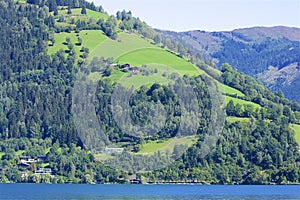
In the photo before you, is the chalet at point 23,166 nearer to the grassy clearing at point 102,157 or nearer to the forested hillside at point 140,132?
the forested hillside at point 140,132

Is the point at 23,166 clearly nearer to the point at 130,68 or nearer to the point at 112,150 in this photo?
the point at 112,150

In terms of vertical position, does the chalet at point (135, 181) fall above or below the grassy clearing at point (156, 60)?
below

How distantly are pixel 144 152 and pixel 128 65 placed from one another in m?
42.2

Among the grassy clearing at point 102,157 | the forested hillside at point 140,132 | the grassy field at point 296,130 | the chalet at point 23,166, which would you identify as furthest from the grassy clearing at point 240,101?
the chalet at point 23,166

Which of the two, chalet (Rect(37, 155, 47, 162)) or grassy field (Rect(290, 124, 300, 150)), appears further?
grassy field (Rect(290, 124, 300, 150))

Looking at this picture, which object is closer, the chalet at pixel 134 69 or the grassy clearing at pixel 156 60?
the chalet at pixel 134 69

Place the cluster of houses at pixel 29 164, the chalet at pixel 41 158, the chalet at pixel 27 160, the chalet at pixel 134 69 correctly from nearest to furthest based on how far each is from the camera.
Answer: the cluster of houses at pixel 29 164
the chalet at pixel 27 160
the chalet at pixel 41 158
the chalet at pixel 134 69

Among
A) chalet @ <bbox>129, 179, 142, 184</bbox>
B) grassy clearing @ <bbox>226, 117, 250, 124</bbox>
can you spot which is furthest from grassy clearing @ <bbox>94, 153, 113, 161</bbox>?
grassy clearing @ <bbox>226, 117, 250, 124</bbox>

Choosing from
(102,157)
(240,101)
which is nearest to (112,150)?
(102,157)

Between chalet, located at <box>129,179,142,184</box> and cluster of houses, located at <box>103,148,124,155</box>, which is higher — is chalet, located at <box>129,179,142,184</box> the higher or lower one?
the lower one

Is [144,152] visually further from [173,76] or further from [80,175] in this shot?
[173,76]

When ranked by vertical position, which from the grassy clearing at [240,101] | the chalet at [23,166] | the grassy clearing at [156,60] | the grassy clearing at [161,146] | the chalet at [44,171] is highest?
the grassy clearing at [156,60]

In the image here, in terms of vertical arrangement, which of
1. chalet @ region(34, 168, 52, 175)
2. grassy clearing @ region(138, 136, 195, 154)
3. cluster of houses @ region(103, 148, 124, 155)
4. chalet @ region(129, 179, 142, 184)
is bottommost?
chalet @ region(129, 179, 142, 184)

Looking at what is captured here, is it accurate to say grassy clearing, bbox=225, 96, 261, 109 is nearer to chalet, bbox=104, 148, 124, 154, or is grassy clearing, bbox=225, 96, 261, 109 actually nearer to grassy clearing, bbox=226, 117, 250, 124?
grassy clearing, bbox=226, 117, 250, 124
